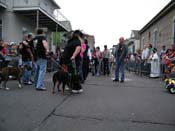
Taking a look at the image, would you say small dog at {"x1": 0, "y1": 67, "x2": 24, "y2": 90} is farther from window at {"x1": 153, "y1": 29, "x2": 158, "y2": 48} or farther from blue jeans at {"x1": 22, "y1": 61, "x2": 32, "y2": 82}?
window at {"x1": 153, "y1": 29, "x2": 158, "y2": 48}

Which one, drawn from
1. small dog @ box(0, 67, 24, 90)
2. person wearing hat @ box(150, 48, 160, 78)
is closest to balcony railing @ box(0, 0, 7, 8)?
small dog @ box(0, 67, 24, 90)

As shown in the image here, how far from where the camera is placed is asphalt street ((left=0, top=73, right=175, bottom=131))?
418 cm

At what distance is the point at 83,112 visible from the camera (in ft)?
16.6

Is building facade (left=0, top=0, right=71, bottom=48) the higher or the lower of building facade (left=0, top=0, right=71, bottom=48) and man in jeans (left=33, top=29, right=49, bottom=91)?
the higher

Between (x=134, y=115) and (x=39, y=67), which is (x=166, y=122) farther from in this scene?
(x=39, y=67)

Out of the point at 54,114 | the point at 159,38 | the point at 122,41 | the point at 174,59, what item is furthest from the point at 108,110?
the point at 159,38

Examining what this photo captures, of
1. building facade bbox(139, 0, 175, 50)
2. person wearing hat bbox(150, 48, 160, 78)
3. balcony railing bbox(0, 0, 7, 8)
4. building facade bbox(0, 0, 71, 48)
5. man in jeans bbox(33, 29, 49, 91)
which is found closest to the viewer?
man in jeans bbox(33, 29, 49, 91)

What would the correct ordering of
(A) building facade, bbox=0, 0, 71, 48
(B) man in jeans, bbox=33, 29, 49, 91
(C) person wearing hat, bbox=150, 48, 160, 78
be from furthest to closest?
(A) building facade, bbox=0, 0, 71, 48
(C) person wearing hat, bbox=150, 48, 160, 78
(B) man in jeans, bbox=33, 29, 49, 91

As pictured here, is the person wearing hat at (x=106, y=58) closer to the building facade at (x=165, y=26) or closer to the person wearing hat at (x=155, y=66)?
the person wearing hat at (x=155, y=66)

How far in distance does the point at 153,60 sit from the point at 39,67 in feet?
25.8

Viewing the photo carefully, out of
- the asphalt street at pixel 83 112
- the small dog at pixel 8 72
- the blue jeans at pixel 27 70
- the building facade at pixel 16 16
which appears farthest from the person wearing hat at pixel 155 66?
the building facade at pixel 16 16

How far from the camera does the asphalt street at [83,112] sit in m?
4.18

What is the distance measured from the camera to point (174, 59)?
34.6 ft

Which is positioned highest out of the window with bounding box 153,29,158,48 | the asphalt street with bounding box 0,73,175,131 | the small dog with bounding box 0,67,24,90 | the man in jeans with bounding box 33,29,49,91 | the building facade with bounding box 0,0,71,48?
the building facade with bounding box 0,0,71,48
